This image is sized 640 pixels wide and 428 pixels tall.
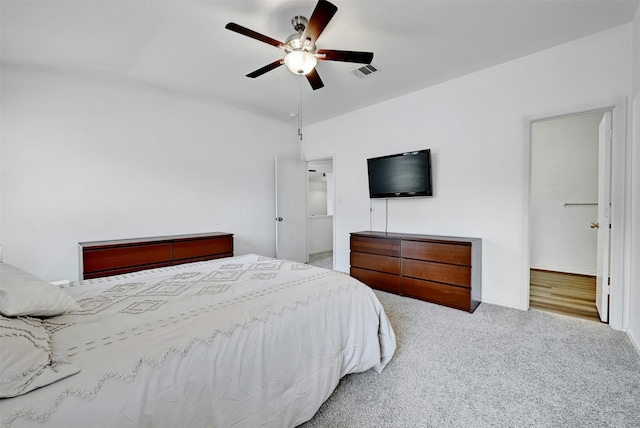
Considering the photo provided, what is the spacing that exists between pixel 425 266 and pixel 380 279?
2.23 ft

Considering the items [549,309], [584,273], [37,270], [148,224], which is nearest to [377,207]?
[549,309]

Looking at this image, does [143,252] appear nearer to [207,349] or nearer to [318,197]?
[207,349]

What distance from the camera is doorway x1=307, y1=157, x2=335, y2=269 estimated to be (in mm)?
5695

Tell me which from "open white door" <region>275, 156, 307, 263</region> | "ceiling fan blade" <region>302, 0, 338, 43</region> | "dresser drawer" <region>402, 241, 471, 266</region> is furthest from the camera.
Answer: "open white door" <region>275, 156, 307, 263</region>

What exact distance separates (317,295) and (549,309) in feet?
9.66

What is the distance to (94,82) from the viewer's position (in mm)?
3125

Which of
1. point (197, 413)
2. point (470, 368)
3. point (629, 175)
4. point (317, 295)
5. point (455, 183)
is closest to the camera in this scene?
point (197, 413)

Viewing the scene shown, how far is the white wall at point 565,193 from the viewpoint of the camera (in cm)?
430

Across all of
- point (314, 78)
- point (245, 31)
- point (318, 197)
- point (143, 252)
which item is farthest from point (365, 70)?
point (318, 197)

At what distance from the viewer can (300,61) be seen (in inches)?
88.0

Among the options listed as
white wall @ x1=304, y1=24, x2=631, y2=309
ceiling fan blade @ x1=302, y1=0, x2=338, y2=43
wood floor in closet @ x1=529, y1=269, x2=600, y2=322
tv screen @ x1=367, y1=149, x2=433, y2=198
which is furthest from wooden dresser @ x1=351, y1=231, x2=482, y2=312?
ceiling fan blade @ x1=302, y1=0, x2=338, y2=43

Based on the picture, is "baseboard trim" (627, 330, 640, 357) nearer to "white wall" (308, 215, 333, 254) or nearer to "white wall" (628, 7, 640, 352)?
"white wall" (628, 7, 640, 352)

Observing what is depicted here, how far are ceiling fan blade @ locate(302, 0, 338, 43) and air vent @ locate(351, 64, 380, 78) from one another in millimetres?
1148

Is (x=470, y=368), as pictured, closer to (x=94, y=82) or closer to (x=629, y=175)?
(x=629, y=175)
